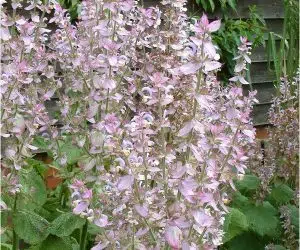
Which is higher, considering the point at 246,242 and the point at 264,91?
the point at 264,91

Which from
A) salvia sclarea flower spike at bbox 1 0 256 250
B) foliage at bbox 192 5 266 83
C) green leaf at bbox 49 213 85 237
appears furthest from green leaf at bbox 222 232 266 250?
foliage at bbox 192 5 266 83

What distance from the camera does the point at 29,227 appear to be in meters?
2.03

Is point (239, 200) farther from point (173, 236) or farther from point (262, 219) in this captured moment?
point (173, 236)

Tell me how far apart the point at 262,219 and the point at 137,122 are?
1164 mm

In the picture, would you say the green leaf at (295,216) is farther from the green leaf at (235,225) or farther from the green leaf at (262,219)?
the green leaf at (235,225)

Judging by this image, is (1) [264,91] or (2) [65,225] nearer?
(2) [65,225]

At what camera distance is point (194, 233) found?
64.1 inches

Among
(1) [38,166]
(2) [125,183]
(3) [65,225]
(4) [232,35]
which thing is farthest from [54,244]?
(4) [232,35]

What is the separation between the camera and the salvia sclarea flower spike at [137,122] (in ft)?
5.00

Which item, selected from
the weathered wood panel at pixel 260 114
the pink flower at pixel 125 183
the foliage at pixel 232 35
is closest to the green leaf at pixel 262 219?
the pink flower at pixel 125 183

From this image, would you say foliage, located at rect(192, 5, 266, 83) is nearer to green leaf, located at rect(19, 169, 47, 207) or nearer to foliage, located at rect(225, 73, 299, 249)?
foliage, located at rect(225, 73, 299, 249)

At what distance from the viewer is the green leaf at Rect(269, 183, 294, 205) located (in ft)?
8.32

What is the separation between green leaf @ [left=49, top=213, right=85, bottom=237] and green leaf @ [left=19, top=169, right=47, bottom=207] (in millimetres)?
117

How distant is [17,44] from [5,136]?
1.35ft
